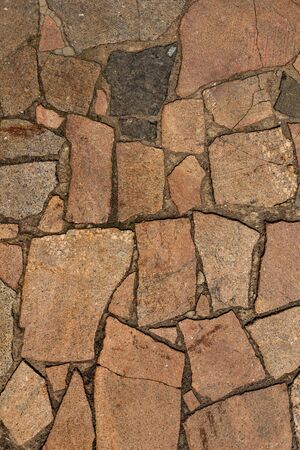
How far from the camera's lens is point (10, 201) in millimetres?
2361

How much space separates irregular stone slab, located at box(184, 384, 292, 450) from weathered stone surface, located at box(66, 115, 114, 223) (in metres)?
0.86

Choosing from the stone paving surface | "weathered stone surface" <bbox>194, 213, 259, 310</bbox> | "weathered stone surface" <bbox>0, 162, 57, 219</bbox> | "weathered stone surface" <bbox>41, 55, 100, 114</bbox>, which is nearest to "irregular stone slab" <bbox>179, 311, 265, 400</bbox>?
the stone paving surface

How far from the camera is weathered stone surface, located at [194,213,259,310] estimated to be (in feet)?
7.61

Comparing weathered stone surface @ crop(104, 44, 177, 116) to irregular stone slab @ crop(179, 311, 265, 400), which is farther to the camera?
weathered stone surface @ crop(104, 44, 177, 116)

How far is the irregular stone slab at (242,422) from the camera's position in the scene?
2275 mm

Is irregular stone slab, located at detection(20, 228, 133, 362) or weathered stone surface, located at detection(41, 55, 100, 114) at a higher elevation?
weathered stone surface, located at detection(41, 55, 100, 114)

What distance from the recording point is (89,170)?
2367 millimetres

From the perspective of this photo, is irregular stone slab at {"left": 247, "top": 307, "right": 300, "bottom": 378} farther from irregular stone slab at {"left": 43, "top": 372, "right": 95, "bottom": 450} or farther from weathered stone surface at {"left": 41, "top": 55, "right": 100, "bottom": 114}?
weathered stone surface at {"left": 41, "top": 55, "right": 100, "bottom": 114}

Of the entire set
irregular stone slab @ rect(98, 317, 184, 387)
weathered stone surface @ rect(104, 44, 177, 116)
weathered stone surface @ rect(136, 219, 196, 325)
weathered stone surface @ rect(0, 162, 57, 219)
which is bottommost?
irregular stone slab @ rect(98, 317, 184, 387)

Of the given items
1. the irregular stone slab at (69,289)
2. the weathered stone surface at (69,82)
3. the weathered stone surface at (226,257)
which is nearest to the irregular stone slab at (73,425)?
the irregular stone slab at (69,289)

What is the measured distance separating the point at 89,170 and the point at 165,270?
50 centimetres

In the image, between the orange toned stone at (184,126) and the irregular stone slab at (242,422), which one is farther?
the orange toned stone at (184,126)

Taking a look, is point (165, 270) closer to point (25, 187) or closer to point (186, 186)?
point (186, 186)

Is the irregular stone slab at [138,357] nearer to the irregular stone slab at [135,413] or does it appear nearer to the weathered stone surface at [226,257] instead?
the irregular stone slab at [135,413]
